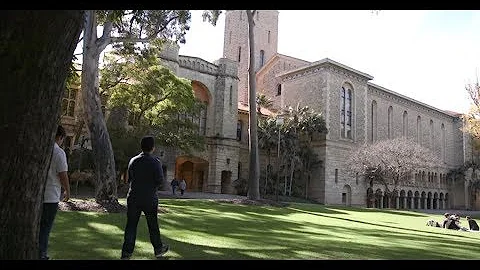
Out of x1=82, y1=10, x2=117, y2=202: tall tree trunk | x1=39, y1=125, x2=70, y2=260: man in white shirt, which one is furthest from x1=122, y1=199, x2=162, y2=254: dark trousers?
x1=82, y1=10, x2=117, y2=202: tall tree trunk

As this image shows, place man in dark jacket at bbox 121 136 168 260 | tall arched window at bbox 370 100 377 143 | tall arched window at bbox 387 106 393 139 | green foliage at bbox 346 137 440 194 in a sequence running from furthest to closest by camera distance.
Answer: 1. tall arched window at bbox 387 106 393 139
2. tall arched window at bbox 370 100 377 143
3. green foliage at bbox 346 137 440 194
4. man in dark jacket at bbox 121 136 168 260

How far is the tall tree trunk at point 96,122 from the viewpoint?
13086mm

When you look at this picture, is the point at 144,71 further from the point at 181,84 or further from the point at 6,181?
the point at 6,181

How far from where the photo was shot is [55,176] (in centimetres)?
484

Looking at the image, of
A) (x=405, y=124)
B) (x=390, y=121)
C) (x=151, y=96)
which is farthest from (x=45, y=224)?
(x=405, y=124)

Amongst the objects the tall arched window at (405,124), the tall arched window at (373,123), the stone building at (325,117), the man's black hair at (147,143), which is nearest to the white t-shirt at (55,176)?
the man's black hair at (147,143)

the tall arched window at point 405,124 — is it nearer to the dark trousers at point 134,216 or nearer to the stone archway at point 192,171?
the stone archway at point 192,171

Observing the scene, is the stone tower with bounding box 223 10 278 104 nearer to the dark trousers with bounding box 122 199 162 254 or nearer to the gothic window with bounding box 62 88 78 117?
the gothic window with bounding box 62 88 78 117

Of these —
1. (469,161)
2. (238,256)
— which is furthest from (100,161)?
(469,161)

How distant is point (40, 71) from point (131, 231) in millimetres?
3025

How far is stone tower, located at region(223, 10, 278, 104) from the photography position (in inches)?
2115

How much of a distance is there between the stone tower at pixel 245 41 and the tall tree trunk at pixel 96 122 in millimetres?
38656

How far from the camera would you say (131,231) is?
5.16m

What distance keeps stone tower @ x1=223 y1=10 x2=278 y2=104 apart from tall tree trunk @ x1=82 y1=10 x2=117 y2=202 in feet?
127
